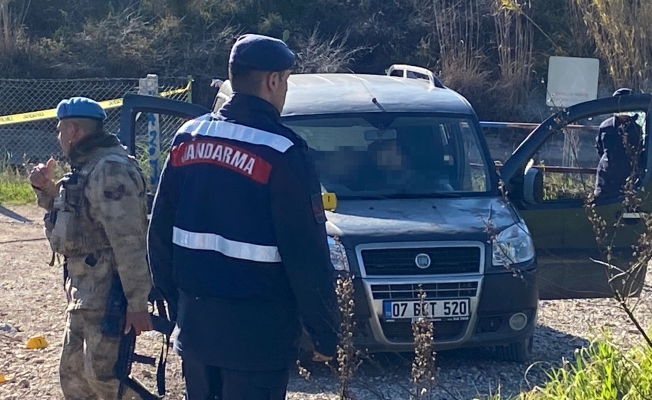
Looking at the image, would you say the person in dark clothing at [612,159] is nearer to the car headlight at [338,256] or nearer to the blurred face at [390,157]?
the blurred face at [390,157]

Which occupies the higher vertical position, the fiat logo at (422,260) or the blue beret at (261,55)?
the blue beret at (261,55)

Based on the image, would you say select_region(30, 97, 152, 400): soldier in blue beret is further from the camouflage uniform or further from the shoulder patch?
the shoulder patch

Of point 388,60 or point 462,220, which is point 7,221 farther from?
point 388,60

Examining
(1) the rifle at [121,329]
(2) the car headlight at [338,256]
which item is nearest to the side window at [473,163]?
(2) the car headlight at [338,256]

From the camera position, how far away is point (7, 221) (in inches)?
456

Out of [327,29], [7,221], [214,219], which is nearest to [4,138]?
[7,221]

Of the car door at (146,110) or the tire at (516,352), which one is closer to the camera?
the tire at (516,352)

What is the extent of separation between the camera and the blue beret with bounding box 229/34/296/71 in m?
3.20

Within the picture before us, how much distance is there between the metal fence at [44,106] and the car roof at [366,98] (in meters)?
8.71

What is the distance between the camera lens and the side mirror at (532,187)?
641 centimetres

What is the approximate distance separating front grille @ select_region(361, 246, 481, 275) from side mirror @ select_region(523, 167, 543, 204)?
0.82 m

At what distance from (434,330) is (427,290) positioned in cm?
24

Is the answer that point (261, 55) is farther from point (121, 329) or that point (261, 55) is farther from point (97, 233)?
point (121, 329)

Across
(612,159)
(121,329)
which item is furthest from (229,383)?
(612,159)
